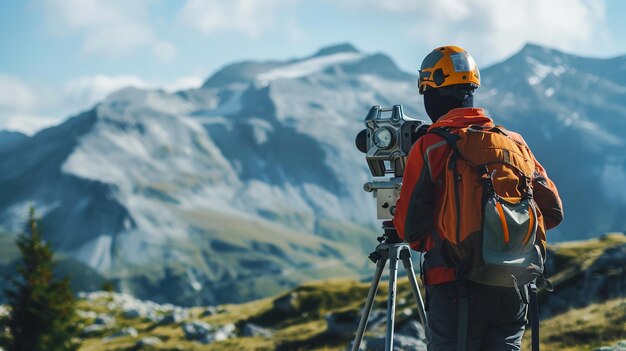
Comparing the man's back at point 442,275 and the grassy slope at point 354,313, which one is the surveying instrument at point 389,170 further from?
the grassy slope at point 354,313

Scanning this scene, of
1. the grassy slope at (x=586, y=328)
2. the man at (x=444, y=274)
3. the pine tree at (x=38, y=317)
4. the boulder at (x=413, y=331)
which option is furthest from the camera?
the pine tree at (x=38, y=317)

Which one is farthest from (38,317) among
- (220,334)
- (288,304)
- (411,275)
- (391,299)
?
(391,299)

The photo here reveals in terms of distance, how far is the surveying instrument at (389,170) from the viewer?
6977mm

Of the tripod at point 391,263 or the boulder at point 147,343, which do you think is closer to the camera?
the tripod at point 391,263

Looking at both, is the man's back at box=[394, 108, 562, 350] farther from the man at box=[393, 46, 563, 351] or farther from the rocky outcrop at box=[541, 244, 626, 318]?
the rocky outcrop at box=[541, 244, 626, 318]

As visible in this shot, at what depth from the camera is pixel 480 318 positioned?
571 cm

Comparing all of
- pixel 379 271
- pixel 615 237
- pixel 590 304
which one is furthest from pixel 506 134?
pixel 615 237

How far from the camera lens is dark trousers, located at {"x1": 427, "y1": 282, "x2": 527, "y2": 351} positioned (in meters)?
5.71

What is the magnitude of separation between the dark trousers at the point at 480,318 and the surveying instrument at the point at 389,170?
1.05 m

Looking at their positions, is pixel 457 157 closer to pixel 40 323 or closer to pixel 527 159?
pixel 527 159

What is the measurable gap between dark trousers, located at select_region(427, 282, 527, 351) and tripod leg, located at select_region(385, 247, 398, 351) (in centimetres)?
83

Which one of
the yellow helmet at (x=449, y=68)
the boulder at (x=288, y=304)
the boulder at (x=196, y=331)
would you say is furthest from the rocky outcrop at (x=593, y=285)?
the boulder at (x=288, y=304)

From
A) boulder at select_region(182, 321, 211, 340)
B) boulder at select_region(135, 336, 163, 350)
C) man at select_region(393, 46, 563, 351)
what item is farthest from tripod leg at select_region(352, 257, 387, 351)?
boulder at select_region(135, 336, 163, 350)

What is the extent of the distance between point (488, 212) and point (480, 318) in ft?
3.08
